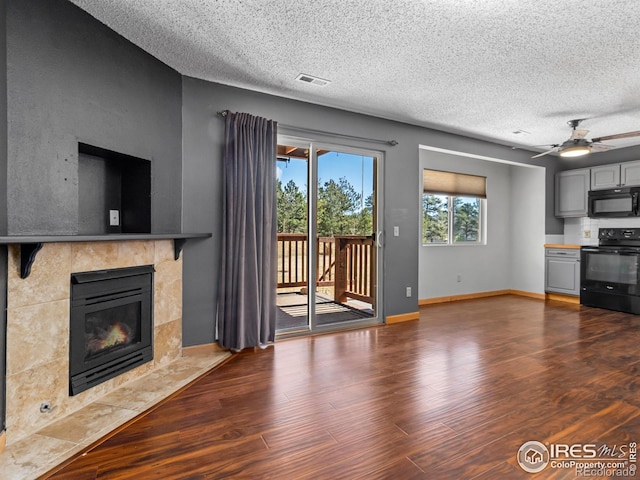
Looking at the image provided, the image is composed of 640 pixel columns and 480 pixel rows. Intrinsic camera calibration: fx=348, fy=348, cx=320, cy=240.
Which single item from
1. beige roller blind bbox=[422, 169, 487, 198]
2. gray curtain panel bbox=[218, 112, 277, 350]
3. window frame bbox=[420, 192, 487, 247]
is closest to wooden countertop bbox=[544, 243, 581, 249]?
window frame bbox=[420, 192, 487, 247]

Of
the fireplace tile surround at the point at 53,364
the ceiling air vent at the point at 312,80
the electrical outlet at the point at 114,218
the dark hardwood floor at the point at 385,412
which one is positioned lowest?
the dark hardwood floor at the point at 385,412

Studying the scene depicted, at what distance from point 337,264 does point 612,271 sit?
415 cm

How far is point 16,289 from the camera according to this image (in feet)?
6.08

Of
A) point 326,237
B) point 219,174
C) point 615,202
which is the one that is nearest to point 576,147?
point 615,202

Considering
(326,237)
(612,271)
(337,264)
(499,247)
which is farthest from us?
(499,247)

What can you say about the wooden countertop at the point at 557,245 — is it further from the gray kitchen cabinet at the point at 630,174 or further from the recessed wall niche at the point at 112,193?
the recessed wall niche at the point at 112,193

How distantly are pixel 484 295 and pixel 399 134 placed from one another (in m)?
3.51

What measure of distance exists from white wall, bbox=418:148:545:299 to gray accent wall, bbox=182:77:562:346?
1248 mm

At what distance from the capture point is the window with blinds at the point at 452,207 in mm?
5609

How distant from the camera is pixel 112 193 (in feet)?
8.89

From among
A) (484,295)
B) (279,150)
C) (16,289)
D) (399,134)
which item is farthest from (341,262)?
(484,295)

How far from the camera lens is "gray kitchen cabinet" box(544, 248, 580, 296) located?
5.50 m

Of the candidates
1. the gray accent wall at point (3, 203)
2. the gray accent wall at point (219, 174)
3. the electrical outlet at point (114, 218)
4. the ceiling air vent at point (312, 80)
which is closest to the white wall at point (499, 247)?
the gray accent wall at point (219, 174)

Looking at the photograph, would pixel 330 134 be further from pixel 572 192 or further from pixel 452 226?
pixel 572 192
